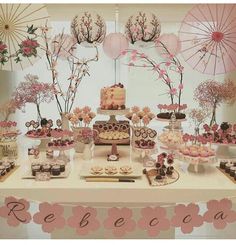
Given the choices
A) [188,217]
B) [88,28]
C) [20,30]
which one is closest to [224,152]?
[188,217]

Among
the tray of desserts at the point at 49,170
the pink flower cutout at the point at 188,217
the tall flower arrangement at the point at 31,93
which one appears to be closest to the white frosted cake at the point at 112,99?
the tall flower arrangement at the point at 31,93

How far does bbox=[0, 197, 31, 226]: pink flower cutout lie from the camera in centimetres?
175

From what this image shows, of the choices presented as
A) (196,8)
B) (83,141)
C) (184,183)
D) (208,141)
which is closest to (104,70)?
(196,8)

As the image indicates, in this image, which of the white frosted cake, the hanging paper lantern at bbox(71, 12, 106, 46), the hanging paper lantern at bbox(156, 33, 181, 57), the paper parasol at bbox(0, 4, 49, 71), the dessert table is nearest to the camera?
the dessert table

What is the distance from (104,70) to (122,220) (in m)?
3.05

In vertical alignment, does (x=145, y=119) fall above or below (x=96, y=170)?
above

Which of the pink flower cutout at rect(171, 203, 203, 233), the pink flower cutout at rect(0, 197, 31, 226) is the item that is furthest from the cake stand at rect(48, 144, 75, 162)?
the pink flower cutout at rect(171, 203, 203, 233)

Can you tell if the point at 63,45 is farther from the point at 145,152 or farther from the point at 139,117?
the point at 145,152

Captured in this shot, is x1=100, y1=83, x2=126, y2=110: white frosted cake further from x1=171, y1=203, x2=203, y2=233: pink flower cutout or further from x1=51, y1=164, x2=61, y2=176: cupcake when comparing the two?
x1=171, y1=203, x2=203, y2=233: pink flower cutout

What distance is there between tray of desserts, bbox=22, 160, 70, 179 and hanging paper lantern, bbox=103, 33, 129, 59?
1.18 meters

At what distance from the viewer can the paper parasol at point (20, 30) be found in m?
2.73

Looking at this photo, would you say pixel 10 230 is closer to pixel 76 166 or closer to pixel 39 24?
pixel 76 166

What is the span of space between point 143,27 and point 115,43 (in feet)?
0.93

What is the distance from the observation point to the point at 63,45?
2773 millimetres
